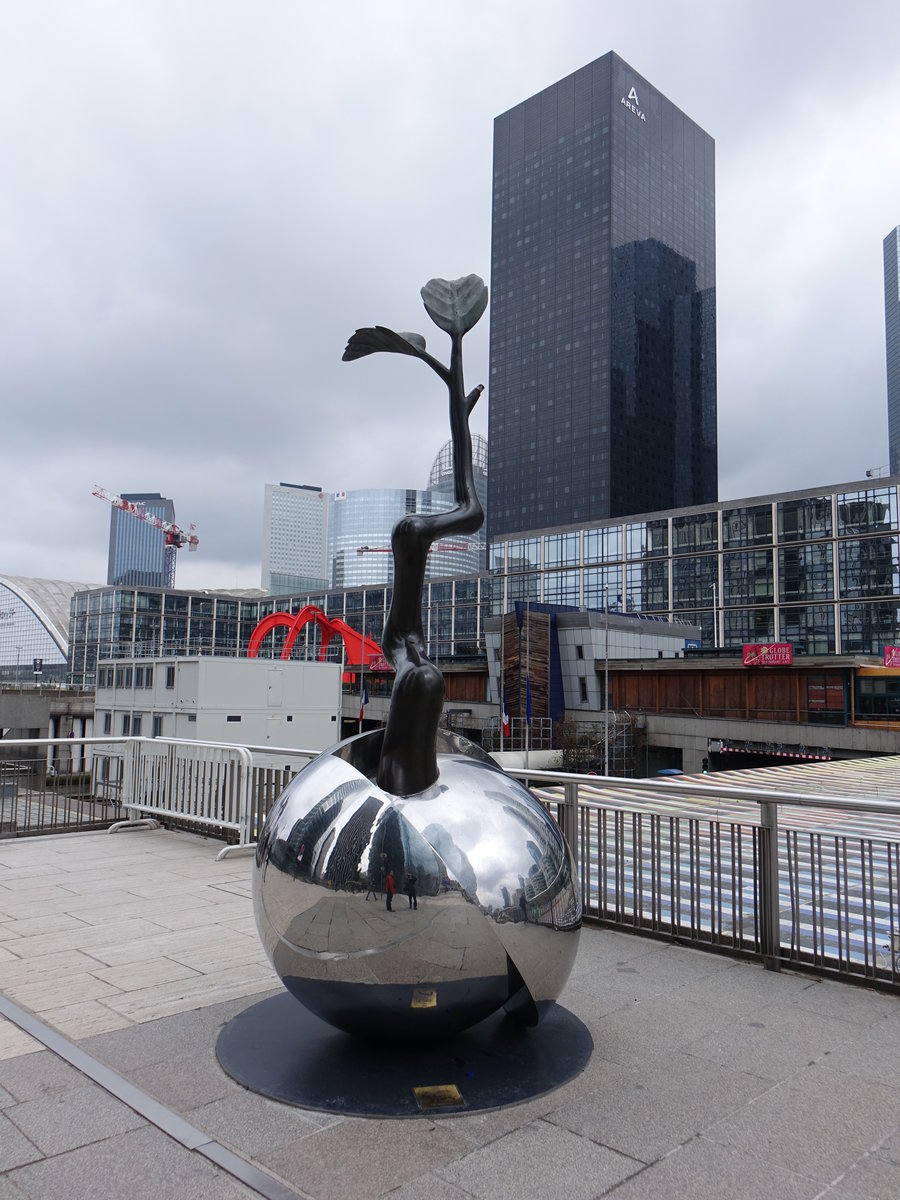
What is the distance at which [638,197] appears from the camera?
566 feet

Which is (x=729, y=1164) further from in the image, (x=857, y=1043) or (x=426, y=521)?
(x=426, y=521)

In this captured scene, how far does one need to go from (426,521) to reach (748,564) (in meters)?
80.1

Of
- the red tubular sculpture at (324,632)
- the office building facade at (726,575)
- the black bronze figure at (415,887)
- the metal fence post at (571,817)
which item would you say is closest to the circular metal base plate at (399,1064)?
the black bronze figure at (415,887)

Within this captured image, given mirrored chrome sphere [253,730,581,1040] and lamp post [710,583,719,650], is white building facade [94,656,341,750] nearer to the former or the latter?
mirrored chrome sphere [253,730,581,1040]

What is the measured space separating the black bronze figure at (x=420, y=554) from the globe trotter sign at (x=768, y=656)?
42.5 metres

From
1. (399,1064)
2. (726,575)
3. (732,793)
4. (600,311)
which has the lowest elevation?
(399,1064)

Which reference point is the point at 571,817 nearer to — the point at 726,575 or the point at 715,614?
the point at 726,575

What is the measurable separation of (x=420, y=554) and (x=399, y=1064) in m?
2.70

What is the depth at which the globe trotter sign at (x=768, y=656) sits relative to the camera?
44500 millimetres

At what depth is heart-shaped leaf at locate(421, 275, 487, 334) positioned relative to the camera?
5.44 meters

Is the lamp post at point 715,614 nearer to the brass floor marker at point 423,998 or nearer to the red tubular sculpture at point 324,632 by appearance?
the red tubular sculpture at point 324,632

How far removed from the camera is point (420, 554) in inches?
198

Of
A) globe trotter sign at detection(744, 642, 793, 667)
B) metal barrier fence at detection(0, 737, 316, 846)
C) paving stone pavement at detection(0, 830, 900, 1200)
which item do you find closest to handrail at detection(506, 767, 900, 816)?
paving stone pavement at detection(0, 830, 900, 1200)

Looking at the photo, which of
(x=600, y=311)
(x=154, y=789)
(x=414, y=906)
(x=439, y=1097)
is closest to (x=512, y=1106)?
(x=439, y=1097)
